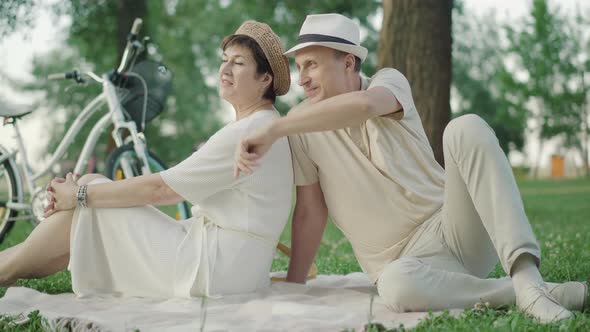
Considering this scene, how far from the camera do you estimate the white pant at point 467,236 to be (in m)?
2.92

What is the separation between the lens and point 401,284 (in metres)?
3.04

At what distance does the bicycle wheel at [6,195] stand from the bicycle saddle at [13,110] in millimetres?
414

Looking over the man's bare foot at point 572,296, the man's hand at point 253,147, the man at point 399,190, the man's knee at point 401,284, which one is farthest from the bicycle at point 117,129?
the man's bare foot at point 572,296

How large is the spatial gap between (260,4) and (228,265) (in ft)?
61.9

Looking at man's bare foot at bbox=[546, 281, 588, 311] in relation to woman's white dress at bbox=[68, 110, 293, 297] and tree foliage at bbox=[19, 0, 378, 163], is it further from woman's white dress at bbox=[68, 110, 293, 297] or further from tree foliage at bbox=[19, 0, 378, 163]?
tree foliage at bbox=[19, 0, 378, 163]

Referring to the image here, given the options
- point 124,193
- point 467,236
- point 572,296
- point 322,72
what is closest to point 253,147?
point 322,72

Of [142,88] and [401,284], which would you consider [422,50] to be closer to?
[142,88]

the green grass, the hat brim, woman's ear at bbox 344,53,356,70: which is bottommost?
the green grass

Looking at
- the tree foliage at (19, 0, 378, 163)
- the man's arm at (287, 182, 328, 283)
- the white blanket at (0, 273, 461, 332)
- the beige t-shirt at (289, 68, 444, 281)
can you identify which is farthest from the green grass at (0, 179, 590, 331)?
the tree foliage at (19, 0, 378, 163)

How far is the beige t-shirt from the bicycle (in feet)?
9.04

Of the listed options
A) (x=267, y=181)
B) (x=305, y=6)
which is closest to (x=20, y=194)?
(x=267, y=181)

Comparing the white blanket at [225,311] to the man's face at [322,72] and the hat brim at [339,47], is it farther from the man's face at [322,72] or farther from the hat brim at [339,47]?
the hat brim at [339,47]

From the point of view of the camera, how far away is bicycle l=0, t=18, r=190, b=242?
607 centimetres

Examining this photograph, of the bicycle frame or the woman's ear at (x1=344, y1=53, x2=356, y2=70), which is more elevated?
the woman's ear at (x1=344, y1=53, x2=356, y2=70)
